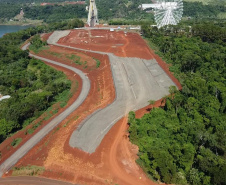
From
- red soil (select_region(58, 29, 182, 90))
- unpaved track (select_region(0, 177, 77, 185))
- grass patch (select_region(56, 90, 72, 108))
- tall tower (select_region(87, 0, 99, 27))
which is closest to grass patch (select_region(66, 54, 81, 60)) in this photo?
red soil (select_region(58, 29, 182, 90))

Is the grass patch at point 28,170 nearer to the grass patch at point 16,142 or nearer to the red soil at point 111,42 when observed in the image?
the grass patch at point 16,142

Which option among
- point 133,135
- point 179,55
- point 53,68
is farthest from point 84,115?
point 179,55

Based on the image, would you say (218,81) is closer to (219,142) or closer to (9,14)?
(219,142)

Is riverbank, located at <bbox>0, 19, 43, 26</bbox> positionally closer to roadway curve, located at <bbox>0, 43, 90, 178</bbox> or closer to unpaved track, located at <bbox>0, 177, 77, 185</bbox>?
roadway curve, located at <bbox>0, 43, 90, 178</bbox>

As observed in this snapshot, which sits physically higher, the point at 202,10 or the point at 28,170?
the point at 202,10

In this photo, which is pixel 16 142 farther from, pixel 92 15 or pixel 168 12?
pixel 92 15

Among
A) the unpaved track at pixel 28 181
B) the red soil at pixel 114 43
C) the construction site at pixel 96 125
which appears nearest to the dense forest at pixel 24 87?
the construction site at pixel 96 125

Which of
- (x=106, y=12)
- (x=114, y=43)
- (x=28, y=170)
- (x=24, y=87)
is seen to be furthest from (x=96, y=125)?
(x=106, y=12)
